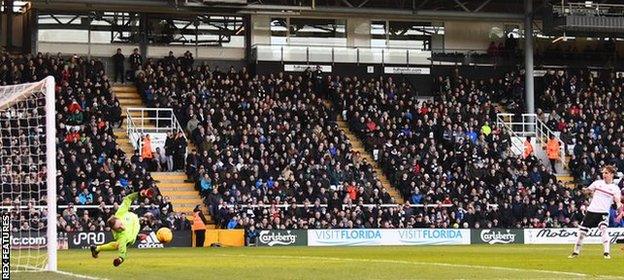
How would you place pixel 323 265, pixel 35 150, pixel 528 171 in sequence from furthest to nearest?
1. pixel 528 171
2. pixel 35 150
3. pixel 323 265

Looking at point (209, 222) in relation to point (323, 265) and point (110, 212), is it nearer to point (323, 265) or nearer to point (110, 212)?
point (110, 212)

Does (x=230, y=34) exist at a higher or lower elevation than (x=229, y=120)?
higher

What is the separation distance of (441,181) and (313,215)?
6.71 m

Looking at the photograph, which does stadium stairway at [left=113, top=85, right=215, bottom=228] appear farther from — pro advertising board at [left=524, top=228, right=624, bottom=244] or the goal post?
the goal post

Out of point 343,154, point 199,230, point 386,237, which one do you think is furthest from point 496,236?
point 199,230

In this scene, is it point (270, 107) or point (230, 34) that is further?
point (230, 34)

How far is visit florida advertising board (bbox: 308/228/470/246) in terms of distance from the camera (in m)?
42.1

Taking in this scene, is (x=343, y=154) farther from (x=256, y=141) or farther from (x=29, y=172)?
(x=29, y=172)

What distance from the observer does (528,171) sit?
4981cm

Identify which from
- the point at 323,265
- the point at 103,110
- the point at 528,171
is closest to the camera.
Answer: the point at 323,265

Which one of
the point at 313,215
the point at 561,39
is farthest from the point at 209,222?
the point at 561,39

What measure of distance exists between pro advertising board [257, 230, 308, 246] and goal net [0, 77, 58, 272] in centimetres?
814

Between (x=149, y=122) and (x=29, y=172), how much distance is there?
1906 centimetres

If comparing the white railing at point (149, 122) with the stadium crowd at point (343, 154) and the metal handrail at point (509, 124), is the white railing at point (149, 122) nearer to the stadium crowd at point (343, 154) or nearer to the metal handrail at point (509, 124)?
the stadium crowd at point (343, 154)
